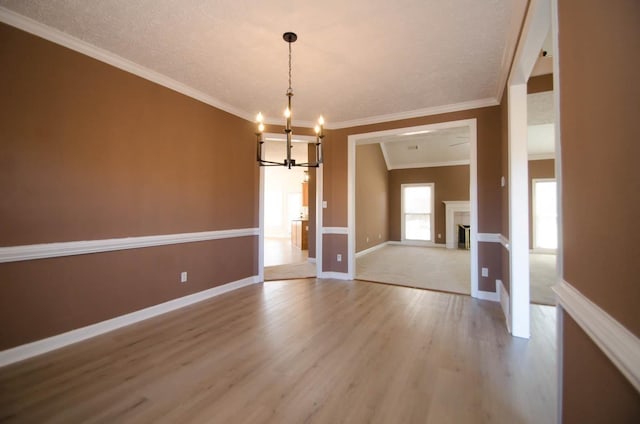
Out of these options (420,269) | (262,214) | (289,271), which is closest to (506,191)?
(420,269)

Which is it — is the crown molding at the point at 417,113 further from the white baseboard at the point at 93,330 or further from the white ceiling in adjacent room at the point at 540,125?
the white baseboard at the point at 93,330

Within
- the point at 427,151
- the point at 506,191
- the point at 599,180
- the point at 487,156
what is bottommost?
the point at 599,180

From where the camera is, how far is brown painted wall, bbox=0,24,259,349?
86.2 inches

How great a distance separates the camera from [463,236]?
884 centimetres

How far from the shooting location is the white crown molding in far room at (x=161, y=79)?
2234 mm

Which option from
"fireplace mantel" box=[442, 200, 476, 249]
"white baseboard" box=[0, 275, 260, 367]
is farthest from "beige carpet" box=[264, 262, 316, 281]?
"fireplace mantel" box=[442, 200, 476, 249]

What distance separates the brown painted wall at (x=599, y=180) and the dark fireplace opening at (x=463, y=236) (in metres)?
8.18

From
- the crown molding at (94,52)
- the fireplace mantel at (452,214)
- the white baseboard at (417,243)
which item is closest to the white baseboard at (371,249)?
the white baseboard at (417,243)

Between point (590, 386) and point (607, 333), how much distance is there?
13.3 inches

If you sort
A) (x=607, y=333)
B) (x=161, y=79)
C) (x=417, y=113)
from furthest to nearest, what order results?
(x=417, y=113), (x=161, y=79), (x=607, y=333)

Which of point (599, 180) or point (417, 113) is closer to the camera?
point (599, 180)

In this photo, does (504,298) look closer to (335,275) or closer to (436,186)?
(335,275)

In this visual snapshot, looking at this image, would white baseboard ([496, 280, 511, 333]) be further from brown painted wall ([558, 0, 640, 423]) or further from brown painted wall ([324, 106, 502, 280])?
brown painted wall ([558, 0, 640, 423])

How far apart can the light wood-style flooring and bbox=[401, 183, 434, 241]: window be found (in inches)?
251
